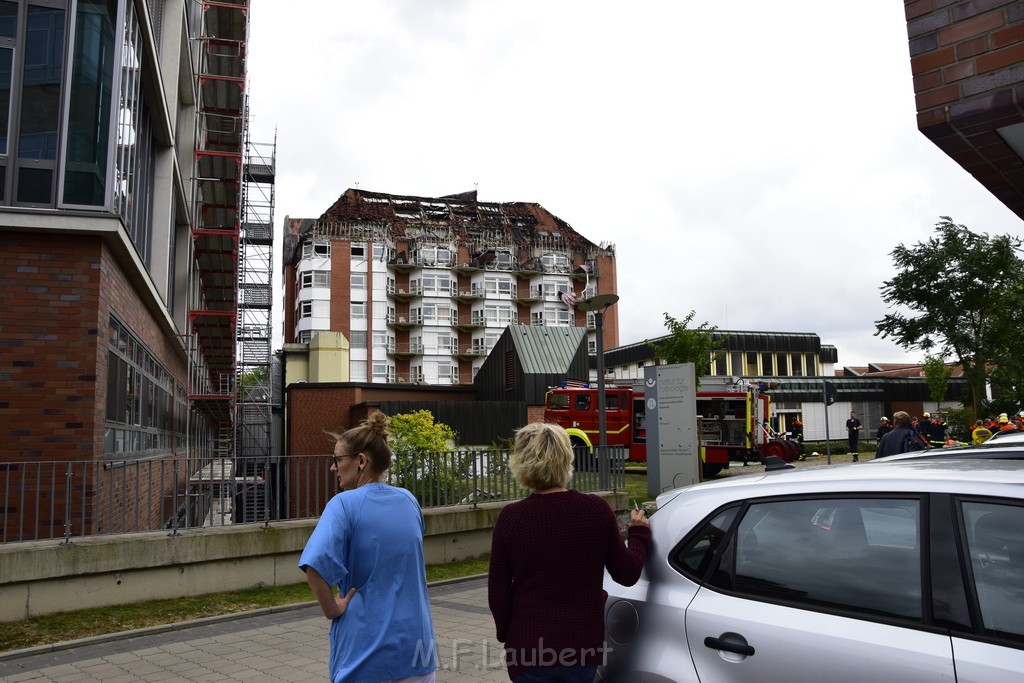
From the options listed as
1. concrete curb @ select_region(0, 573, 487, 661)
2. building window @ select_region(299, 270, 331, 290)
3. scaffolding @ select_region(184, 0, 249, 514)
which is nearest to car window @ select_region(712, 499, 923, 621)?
concrete curb @ select_region(0, 573, 487, 661)

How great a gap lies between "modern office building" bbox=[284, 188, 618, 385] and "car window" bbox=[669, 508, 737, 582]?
65.2 m

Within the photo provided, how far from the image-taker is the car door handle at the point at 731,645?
9.25ft

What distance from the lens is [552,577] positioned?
3.02 m

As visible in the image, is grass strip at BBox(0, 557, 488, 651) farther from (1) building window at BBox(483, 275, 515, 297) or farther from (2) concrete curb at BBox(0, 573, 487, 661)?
(1) building window at BBox(483, 275, 515, 297)

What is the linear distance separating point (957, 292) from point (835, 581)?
3979 cm

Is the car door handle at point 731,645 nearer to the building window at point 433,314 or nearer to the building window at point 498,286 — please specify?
the building window at point 433,314

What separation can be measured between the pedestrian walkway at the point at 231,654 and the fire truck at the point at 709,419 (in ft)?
50.1

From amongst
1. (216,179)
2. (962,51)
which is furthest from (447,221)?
(962,51)

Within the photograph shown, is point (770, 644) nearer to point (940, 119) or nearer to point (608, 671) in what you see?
point (608, 671)

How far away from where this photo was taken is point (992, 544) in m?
2.49

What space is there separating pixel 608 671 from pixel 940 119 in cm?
386

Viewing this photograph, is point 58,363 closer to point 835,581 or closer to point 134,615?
point 134,615

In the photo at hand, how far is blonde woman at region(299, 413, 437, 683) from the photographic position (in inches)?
118

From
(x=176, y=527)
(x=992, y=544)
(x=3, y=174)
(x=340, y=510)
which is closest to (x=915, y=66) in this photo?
(x=992, y=544)
